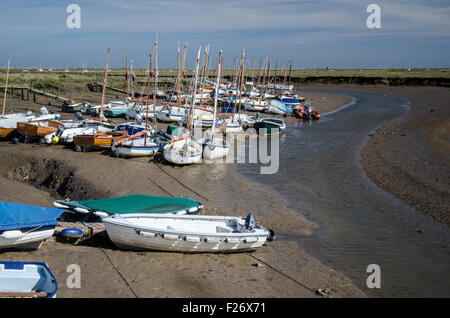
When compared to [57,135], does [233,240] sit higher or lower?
lower

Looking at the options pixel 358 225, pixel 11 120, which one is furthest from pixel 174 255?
pixel 11 120

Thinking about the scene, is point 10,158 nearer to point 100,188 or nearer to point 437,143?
point 100,188

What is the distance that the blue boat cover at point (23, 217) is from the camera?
12.1 meters

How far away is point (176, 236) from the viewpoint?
13016 millimetres

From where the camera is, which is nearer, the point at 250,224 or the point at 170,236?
the point at 170,236

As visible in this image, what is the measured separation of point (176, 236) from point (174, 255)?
65 centimetres

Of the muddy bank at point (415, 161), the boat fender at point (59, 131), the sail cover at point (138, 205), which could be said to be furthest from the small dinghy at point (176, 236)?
the boat fender at point (59, 131)

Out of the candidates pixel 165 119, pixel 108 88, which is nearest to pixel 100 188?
pixel 165 119

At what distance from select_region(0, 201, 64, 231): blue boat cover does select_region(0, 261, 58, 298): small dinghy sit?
214cm

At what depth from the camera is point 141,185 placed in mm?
20391

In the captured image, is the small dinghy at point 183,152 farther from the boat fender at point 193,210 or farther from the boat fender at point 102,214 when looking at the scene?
the boat fender at point 102,214

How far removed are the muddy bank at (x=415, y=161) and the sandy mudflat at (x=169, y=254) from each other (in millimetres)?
5828

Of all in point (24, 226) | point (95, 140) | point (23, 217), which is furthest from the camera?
point (95, 140)

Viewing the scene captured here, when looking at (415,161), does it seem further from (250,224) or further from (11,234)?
(11,234)
